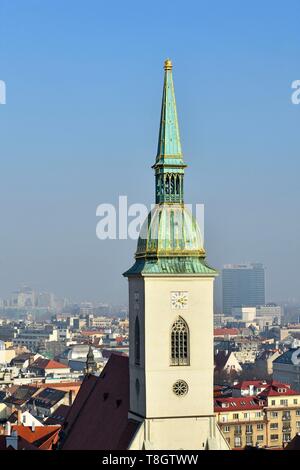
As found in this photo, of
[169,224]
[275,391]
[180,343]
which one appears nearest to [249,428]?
[275,391]

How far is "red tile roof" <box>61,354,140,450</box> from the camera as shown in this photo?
4503 centimetres

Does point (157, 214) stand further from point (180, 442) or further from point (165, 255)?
point (180, 442)

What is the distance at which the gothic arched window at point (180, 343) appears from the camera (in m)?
42.7

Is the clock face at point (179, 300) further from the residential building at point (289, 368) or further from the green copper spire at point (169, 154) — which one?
the residential building at point (289, 368)

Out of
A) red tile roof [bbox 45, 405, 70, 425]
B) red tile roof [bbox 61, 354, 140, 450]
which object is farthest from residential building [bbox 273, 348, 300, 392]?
red tile roof [bbox 61, 354, 140, 450]

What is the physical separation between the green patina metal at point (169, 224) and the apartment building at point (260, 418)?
42.4 meters

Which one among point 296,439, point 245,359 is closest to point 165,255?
point 296,439

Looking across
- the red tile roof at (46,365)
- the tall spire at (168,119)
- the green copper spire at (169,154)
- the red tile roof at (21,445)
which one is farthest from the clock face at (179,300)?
the red tile roof at (46,365)

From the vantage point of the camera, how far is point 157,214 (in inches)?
1704

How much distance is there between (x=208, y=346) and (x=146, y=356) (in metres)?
2.34

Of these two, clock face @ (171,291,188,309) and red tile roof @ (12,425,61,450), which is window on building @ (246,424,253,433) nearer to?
red tile roof @ (12,425,61,450)

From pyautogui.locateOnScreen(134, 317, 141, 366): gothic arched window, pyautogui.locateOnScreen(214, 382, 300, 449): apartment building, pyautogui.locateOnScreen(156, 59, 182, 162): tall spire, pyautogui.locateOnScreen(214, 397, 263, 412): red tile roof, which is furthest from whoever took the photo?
pyautogui.locateOnScreen(214, 397, 263, 412): red tile roof

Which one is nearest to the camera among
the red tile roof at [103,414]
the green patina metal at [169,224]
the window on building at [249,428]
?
the green patina metal at [169,224]

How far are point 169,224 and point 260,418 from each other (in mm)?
46961
